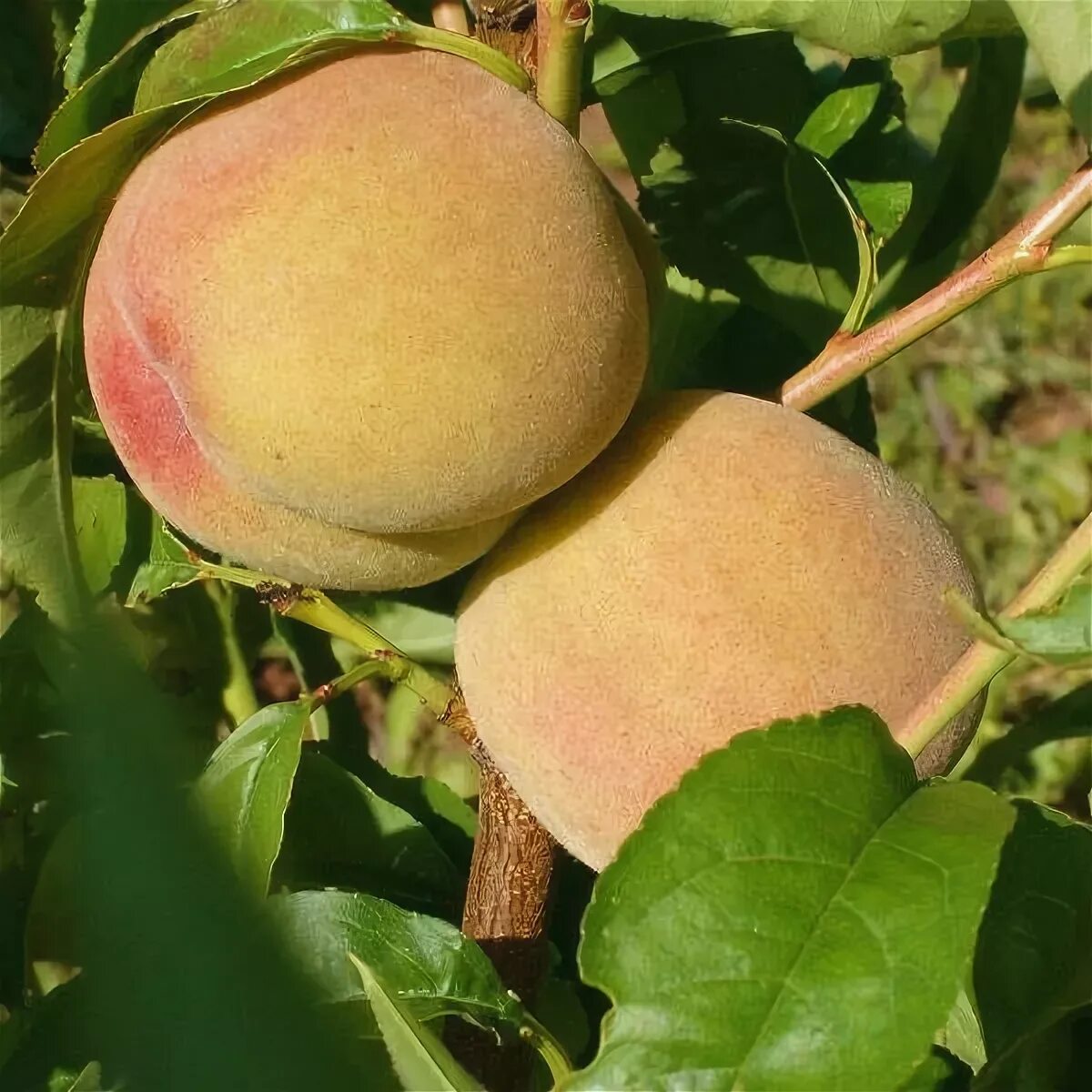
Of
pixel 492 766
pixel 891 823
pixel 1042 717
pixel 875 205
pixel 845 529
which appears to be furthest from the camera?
pixel 1042 717

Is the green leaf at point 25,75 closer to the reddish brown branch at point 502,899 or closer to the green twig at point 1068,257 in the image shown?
the reddish brown branch at point 502,899

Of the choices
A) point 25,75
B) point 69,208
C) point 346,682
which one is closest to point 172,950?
point 346,682

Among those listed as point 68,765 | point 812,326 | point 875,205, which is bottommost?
point 68,765

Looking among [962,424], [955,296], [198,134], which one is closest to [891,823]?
[955,296]

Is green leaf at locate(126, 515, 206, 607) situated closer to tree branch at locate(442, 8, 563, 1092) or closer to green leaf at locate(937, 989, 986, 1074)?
tree branch at locate(442, 8, 563, 1092)

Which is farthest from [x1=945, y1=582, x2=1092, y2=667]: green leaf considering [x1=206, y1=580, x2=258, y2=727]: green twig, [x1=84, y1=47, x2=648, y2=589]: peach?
[x1=206, y1=580, x2=258, y2=727]: green twig

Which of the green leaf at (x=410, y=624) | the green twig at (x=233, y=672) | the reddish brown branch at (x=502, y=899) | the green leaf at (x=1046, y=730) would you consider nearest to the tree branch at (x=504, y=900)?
the reddish brown branch at (x=502, y=899)

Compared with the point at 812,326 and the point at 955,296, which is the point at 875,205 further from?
the point at 955,296
